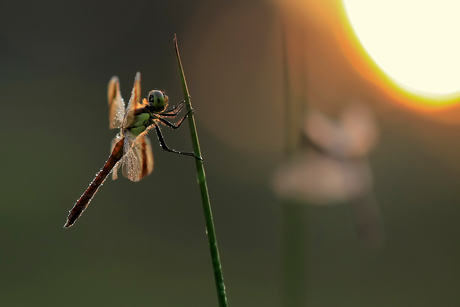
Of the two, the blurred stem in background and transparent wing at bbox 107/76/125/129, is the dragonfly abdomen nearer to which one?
transparent wing at bbox 107/76/125/129

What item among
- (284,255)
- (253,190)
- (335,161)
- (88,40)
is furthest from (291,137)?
(88,40)

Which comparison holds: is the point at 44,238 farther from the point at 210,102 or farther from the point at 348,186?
the point at 348,186

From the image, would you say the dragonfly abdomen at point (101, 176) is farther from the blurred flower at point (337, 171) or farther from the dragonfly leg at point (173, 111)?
the blurred flower at point (337, 171)

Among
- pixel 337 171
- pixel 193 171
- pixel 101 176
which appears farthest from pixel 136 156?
pixel 193 171

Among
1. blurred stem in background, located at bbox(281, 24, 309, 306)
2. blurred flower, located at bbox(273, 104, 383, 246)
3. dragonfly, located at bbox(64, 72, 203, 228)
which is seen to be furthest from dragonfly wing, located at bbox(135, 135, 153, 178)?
blurred stem in background, located at bbox(281, 24, 309, 306)

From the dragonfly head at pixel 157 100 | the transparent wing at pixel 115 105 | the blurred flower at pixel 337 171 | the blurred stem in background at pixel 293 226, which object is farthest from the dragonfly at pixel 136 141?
the blurred stem in background at pixel 293 226

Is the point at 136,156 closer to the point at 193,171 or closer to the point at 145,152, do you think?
the point at 145,152
